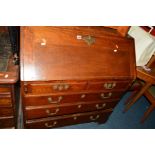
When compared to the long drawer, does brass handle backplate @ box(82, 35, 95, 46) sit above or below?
above

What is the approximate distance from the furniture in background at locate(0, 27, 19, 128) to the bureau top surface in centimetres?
9

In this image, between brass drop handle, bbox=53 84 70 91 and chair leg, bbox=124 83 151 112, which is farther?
chair leg, bbox=124 83 151 112

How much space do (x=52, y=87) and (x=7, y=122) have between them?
64 cm

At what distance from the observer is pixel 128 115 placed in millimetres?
2467

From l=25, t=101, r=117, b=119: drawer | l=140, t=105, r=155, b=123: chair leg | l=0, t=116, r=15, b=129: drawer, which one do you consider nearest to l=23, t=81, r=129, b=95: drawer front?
l=25, t=101, r=117, b=119: drawer

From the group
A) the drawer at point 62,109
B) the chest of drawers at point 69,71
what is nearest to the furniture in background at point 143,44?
the chest of drawers at point 69,71

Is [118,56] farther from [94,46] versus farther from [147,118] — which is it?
[147,118]

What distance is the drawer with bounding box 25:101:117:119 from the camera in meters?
1.50

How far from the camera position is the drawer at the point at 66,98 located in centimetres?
138

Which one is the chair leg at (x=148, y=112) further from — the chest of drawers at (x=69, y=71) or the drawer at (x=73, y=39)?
the drawer at (x=73, y=39)

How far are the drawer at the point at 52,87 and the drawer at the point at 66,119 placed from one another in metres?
0.44

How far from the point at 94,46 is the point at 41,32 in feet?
1.50

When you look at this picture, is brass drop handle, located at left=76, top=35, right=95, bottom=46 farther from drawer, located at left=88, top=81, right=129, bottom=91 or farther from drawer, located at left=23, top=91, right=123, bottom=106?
drawer, located at left=23, top=91, right=123, bottom=106

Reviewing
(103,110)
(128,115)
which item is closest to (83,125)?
(103,110)
